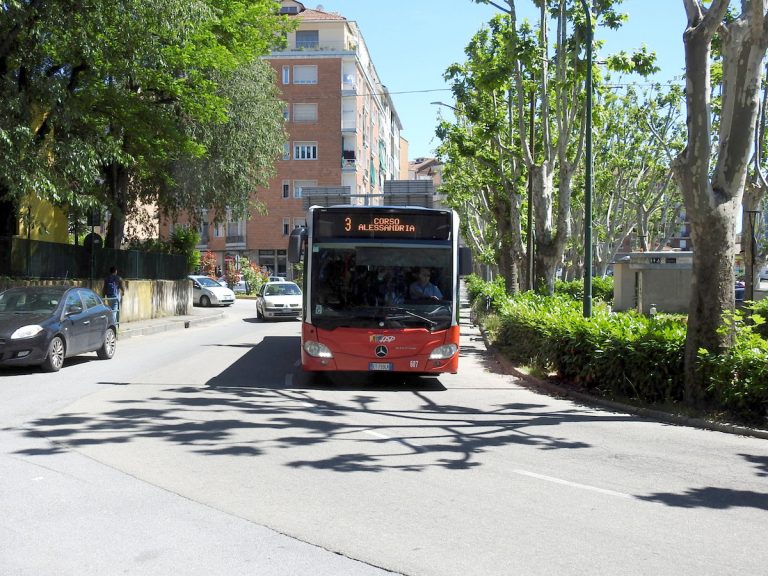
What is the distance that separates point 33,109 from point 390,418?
14.0 metres

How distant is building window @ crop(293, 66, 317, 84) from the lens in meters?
62.3

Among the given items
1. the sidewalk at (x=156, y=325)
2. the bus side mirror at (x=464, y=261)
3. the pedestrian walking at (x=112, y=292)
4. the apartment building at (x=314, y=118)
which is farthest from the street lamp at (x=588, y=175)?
the apartment building at (x=314, y=118)

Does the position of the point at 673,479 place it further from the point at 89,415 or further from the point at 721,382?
the point at 89,415

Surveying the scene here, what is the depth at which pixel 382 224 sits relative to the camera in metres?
12.8

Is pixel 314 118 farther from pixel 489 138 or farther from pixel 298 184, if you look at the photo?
pixel 489 138

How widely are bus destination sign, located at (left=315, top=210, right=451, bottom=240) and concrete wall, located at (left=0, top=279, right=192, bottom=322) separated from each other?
1314 cm

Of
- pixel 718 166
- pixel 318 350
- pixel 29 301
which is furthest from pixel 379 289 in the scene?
pixel 29 301

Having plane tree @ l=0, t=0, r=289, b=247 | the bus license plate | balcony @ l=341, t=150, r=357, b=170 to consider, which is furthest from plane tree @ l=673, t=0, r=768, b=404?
balcony @ l=341, t=150, r=357, b=170

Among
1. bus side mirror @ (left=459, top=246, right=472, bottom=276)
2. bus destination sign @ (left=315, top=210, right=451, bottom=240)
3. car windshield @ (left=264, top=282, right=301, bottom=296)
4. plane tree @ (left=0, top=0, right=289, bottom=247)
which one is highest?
plane tree @ (left=0, top=0, right=289, bottom=247)

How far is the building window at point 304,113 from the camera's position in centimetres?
6275

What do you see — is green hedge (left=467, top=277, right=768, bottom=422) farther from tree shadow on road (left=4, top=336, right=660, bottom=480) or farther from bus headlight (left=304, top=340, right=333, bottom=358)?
bus headlight (left=304, top=340, right=333, bottom=358)

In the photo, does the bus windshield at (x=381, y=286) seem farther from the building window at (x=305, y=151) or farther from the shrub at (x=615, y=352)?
the building window at (x=305, y=151)

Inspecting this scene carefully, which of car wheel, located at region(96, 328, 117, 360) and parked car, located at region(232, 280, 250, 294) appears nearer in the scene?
car wheel, located at region(96, 328, 117, 360)

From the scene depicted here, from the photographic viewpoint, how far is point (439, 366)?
41.3 feet
